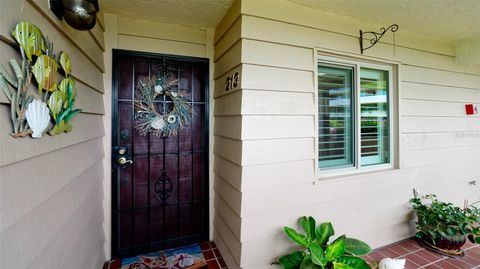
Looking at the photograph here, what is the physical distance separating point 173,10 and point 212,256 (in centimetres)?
231

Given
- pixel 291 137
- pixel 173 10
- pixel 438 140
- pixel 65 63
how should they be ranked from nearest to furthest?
pixel 65 63 < pixel 291 137 < pixel 173 10 < pixel 438 140

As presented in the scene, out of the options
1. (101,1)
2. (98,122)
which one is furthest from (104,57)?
(98,122)

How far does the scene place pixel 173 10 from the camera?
188cm

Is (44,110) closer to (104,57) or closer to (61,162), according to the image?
(61,162)

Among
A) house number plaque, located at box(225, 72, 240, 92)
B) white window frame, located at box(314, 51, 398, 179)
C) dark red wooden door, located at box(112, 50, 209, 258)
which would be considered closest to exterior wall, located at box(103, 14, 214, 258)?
dark red wooden door, located at box(112, 50, 209, 258)

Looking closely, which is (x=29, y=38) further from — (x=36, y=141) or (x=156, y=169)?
(x=156, y=169)

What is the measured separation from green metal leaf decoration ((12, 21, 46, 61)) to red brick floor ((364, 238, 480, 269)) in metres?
2.63

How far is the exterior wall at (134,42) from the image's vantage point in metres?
1.95

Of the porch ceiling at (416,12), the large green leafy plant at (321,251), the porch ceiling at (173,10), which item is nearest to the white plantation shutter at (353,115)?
the porch ceiling at (416,12)

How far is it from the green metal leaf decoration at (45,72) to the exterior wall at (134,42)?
108 centimetres

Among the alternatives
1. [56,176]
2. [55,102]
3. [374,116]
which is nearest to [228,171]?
[56,176]

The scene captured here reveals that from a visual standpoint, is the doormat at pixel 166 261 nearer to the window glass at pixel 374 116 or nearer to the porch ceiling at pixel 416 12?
the window glass at pixel 374 116

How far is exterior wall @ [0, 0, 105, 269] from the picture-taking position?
702mm

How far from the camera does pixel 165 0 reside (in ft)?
5.65
